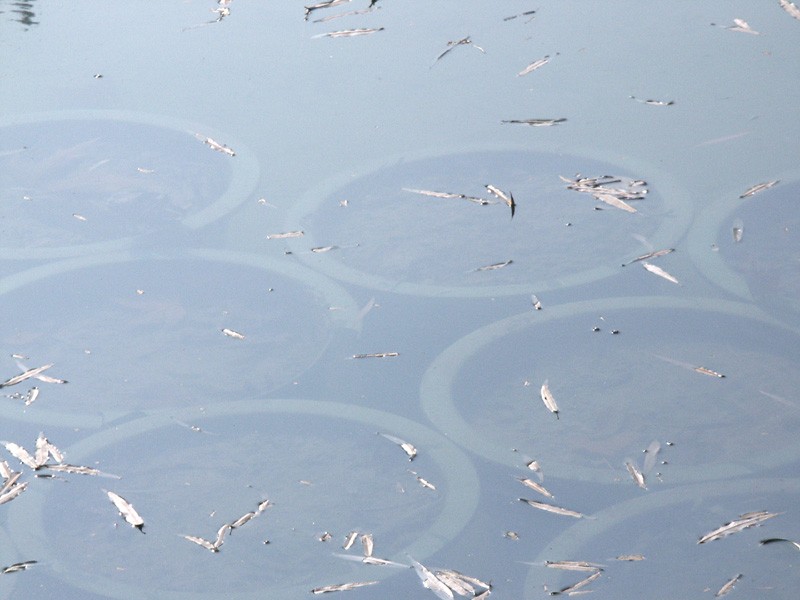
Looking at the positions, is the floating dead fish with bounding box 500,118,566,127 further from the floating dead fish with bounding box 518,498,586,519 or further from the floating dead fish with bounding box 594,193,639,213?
the floating dead fish with bounding box 518,498,586,519

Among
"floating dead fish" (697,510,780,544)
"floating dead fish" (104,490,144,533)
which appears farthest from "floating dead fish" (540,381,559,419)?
"floating dead fish" (104,490,144,533)

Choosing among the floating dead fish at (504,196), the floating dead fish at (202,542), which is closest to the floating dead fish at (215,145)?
the floating dead fish at (504,196)

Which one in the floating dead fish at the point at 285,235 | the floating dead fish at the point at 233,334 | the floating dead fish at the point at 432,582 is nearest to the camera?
the floating dead fish at the point at 432,582

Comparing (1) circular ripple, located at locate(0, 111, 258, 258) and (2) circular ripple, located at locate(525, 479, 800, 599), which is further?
(1) circular ripple, located at locate(0, 111, 258, 258)

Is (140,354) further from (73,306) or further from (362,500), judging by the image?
(362,500)

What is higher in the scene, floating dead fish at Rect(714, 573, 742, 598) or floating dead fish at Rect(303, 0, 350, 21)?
floating dead fish at Rect(303, 0, 350, 21)

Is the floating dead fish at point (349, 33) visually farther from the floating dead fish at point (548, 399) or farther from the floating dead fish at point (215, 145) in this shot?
the floating dead fish at point (548, 399)

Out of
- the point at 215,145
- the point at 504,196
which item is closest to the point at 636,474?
the point at 504,196
